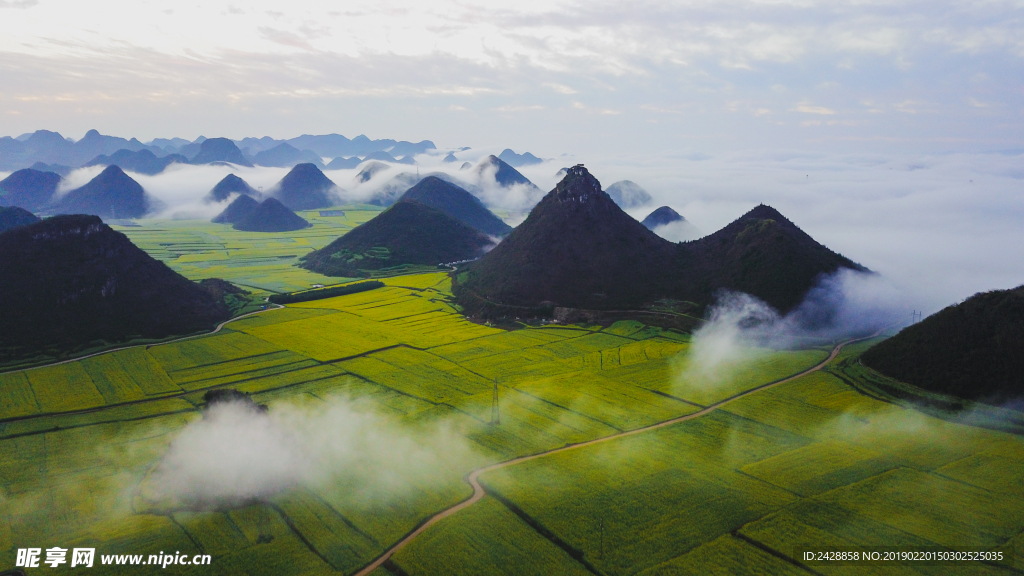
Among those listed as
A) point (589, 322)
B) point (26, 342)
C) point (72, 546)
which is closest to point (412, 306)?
point (589, 322)

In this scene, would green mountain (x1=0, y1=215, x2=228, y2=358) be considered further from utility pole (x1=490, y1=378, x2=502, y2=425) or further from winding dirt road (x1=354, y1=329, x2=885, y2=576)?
winding dirt road (x1=354, y1=329, x2=885, y2=576)

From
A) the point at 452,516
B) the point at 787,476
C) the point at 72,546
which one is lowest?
the point at 72,546

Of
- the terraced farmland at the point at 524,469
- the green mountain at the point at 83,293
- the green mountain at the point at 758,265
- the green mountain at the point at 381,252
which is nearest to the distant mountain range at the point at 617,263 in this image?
the green mountain at the point at 758,265

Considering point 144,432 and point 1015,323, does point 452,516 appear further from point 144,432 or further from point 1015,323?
point 1015,323

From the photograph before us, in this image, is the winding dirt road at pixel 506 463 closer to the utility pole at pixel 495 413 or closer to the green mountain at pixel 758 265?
the utility pole at pixel 495 413

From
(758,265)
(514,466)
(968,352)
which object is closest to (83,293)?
(514,466)

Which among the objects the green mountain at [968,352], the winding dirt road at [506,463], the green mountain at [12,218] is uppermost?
the green mountain at [968,352]
